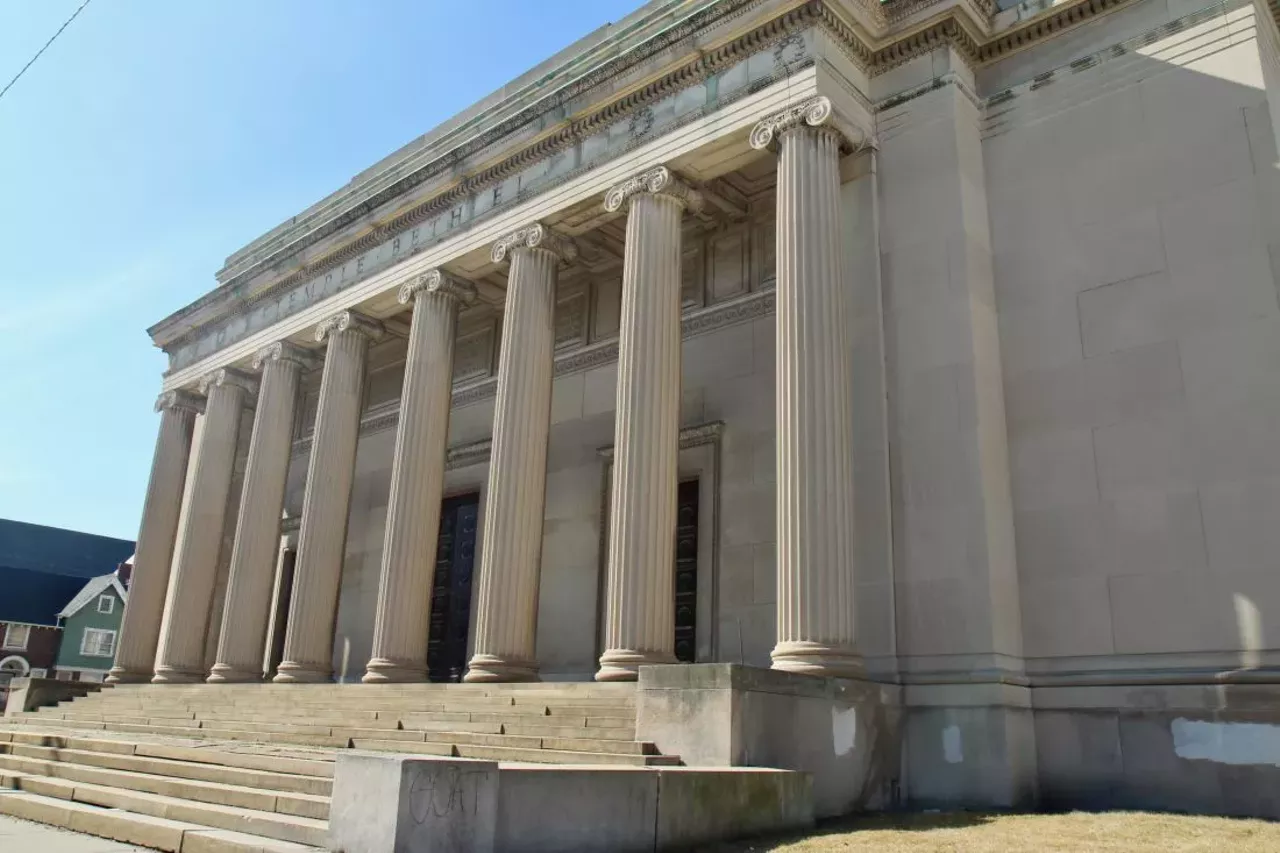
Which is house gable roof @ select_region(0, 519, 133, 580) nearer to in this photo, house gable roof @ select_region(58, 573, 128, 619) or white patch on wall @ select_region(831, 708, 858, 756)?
house gable roof @ select_region(58, 573, 128, 619)

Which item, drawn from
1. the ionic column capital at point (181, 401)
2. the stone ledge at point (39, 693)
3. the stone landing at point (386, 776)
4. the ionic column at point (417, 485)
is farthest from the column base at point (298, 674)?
the ionic column capital at point (181, 401)

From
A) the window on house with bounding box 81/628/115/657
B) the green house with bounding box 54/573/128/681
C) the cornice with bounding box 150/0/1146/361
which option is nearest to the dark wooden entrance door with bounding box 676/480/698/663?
the cornice with bounding box 150/0/1146/361

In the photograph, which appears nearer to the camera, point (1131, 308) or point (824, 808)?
point (824, 808)

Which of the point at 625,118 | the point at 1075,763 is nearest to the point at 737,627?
the point at 1075,763

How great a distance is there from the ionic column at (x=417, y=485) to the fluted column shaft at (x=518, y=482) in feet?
8.50

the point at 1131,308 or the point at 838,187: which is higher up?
the point at 838,187

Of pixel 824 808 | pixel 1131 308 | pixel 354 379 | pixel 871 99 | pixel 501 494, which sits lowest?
pixel 824 808

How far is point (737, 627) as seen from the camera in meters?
19.7

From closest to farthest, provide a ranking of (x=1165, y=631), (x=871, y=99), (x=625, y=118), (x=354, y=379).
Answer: (x=1165, y=631) < (x=871, y=99) < (x=625, y=118) < (x=354, y=379)

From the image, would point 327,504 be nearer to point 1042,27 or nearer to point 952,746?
point 952,746

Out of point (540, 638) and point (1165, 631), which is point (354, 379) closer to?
point (540, 638)

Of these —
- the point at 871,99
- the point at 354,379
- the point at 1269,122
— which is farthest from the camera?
the point at 354,379

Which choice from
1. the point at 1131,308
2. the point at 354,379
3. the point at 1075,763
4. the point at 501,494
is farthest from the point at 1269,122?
the point at 354,379

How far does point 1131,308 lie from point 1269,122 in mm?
3443
